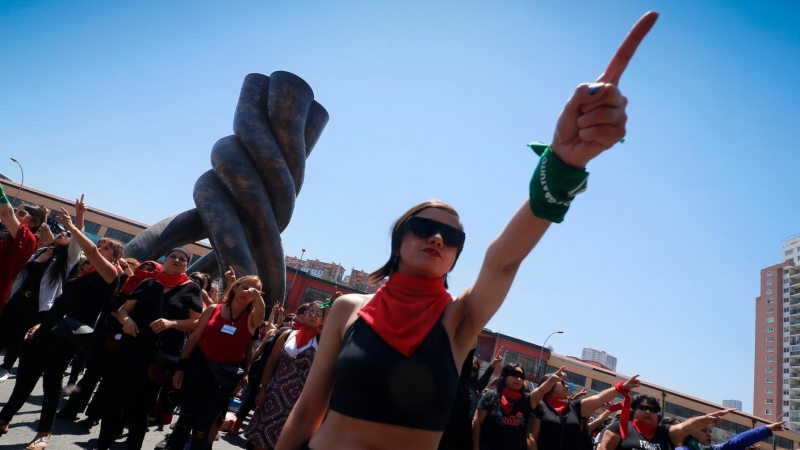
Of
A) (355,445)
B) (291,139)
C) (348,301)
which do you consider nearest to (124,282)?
(348,301)

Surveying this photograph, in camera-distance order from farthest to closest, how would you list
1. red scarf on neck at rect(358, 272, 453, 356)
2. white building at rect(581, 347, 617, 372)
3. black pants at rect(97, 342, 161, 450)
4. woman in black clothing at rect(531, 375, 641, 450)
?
white building at rect(581, 347, 617, 372), woman in black clothing at rect(531, 375, 641, 450), black pants at rect(97, 342, 161, 450), red scarf on neck at rect(358, 272, 453, 356)

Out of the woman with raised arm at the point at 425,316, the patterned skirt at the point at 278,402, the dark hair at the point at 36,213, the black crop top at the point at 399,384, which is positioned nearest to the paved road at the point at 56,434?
the patterned skirt at the point at 278,402

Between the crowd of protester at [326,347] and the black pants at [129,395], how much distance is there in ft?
0.04

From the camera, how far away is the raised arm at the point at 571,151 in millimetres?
951

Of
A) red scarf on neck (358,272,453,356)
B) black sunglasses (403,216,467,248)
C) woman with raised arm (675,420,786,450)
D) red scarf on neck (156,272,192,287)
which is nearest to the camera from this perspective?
red scarf on neck (358,272,453,356)

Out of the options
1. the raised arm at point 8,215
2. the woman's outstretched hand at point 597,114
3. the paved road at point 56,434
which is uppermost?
the woman's outstretched hand at point 597,114

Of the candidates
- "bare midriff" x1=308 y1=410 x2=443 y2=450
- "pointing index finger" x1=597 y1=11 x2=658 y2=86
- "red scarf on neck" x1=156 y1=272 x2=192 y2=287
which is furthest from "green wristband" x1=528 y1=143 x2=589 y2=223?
"red scarf on neck" x1=156 y1=272 x2=192 y2=287

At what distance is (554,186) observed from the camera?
1010mm

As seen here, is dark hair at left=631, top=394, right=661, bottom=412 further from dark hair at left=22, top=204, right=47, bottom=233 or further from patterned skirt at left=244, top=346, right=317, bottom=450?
dark hair at left=22, top=204, right=47, bottom=233

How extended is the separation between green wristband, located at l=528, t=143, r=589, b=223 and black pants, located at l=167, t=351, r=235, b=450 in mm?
3378

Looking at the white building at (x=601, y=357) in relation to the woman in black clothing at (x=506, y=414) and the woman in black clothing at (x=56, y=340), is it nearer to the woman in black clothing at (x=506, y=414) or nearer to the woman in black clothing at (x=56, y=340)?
the woman in black clothing at (x=506, y=414)

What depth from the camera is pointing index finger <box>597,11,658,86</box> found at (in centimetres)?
99

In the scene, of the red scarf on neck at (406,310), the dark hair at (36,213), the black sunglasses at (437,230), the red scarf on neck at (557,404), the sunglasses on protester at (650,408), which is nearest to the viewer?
the red scarf on neck at (406,310)

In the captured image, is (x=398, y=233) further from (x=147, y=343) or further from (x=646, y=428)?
(x=646, y=428)
